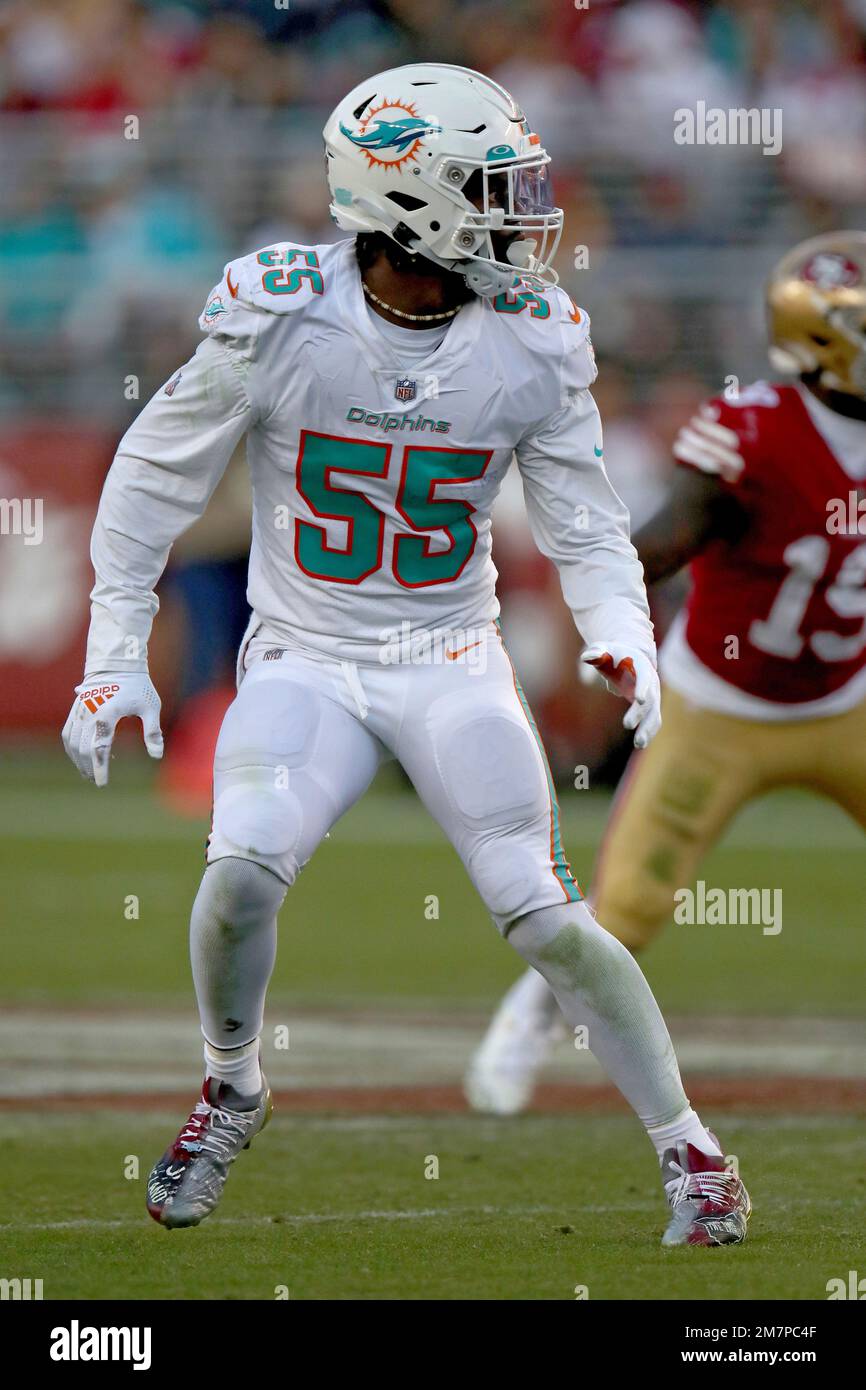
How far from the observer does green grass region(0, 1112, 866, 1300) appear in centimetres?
361

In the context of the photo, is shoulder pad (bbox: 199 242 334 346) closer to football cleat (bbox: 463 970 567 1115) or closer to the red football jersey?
the red football jersey

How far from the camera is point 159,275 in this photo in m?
12.6

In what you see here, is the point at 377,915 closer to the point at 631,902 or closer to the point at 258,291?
the point at 631,902

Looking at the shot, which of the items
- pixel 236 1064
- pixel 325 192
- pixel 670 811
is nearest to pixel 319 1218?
pixel 236 1064

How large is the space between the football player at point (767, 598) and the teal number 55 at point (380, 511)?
1145mm

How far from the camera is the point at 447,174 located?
12.9 ft

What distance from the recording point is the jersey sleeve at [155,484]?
393cm

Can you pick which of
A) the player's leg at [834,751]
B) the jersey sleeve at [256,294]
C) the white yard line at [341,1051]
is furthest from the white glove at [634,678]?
the white yard line at [341,1051]

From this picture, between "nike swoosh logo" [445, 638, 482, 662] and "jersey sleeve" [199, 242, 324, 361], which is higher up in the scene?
"jersey sleeve" [199, 242, 324, 361]

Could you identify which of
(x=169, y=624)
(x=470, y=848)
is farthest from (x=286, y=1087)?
(x=169, y=624)

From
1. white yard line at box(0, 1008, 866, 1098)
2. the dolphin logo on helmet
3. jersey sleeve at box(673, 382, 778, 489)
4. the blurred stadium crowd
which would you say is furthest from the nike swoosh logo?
the blurred stadium crowd

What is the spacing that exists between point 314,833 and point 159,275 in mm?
9211

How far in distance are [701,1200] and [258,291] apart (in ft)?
5.76

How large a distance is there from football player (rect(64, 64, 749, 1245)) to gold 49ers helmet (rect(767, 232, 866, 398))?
4.22 ft
